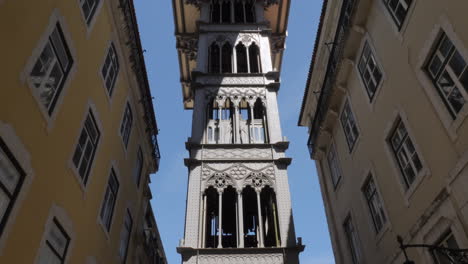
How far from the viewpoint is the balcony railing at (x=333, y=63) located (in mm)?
13455

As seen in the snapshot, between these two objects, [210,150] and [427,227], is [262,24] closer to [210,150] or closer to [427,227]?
[210,150]

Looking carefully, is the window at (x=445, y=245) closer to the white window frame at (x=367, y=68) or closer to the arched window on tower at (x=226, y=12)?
the white window frame at (x=367, y=68)

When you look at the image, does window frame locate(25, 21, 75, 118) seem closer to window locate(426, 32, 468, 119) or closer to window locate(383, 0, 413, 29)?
Result: window locate(383, 0, 413, 29)

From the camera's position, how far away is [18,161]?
743cm

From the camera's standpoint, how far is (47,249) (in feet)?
28.9

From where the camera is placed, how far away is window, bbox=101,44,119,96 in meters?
13.0

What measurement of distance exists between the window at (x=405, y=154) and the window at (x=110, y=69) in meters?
9.14

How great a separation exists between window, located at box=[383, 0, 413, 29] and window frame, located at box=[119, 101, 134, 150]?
9.72 m

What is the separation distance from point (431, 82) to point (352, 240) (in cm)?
775

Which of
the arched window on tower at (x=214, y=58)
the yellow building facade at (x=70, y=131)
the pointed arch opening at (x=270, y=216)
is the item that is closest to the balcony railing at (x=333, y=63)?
the pointed arch opening at (x=270, y=216)

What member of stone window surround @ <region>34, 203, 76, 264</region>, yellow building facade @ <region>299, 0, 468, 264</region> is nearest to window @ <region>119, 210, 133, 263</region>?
stone window surround @ <region>34, 203, 76, 264</region>

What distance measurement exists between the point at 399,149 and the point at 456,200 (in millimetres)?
2948

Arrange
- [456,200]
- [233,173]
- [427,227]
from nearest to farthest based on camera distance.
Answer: [456,200]
[427,227]
[233,173]

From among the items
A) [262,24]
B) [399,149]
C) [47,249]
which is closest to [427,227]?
[399,149]
